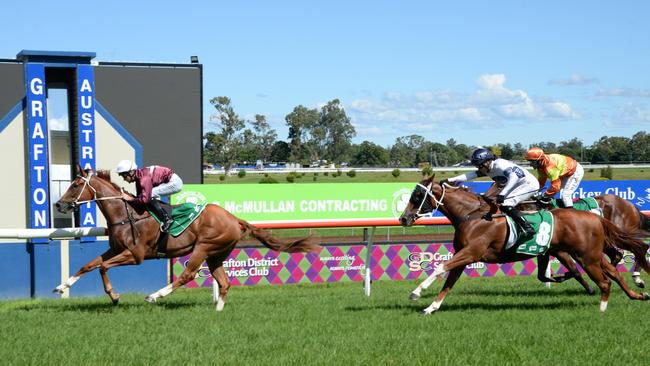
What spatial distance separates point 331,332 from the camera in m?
7.37

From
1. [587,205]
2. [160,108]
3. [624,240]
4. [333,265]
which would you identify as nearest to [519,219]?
[624,240]

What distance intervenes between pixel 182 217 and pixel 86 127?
435 cm

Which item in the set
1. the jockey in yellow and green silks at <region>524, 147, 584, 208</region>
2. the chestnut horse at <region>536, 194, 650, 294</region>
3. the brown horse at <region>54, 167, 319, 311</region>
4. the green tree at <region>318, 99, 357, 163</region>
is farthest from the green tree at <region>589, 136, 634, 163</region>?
the brown horse at <region>54, 167, 319, 311</region>

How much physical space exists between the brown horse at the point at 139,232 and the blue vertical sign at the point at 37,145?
11.2 ft

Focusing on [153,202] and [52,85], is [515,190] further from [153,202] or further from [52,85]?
[52,85]

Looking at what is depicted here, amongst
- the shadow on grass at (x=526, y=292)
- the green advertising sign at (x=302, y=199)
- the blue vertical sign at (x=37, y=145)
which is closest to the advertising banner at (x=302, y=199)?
the green advertising sign at (x=302, y=199)

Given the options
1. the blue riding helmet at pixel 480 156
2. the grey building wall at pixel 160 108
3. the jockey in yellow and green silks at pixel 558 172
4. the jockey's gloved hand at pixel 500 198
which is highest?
the grey building wall at pixel 160 108

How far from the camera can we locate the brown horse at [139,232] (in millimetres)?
9406

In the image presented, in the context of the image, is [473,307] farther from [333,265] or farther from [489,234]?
[333,265]

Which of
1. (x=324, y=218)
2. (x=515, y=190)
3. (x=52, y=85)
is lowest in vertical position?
(x=324, y=218)

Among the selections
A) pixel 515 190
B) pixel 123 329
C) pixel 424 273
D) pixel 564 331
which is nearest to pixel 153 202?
pixel 123 329

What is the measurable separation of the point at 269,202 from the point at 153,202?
4428 millimetres

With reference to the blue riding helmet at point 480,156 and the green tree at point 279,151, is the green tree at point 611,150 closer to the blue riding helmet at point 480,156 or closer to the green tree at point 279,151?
the green tree at point 279,151

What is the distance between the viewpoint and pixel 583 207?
36.0 feet
